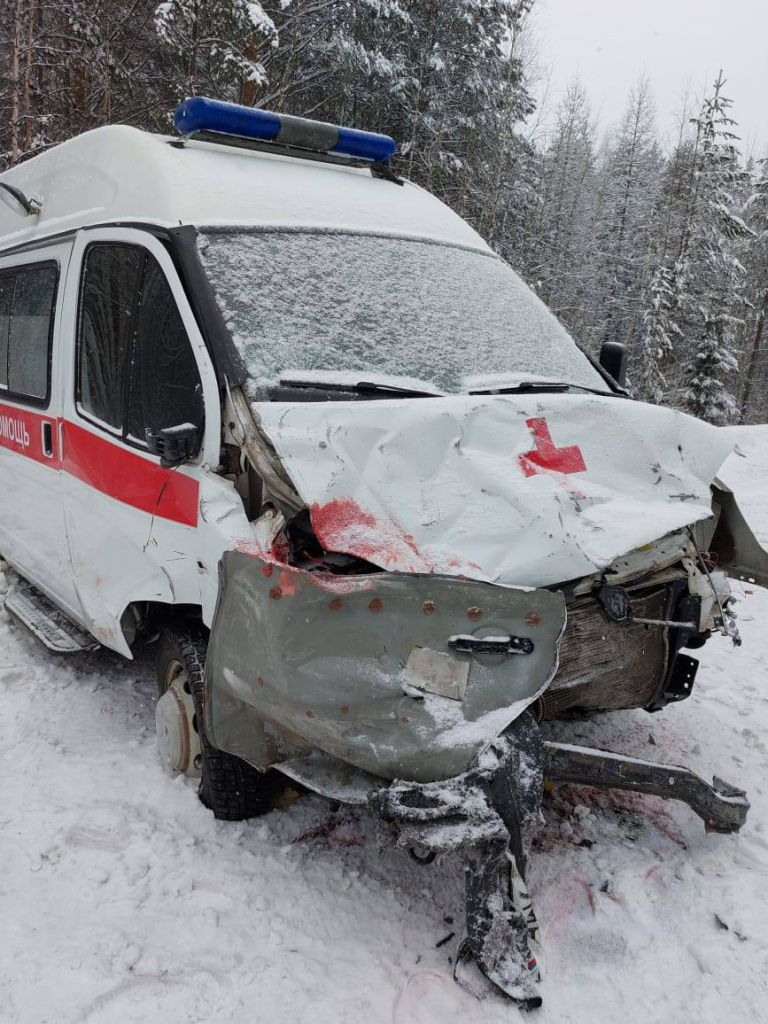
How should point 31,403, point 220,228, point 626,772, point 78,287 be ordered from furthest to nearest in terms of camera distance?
1. point 31,403
2. point 78,287
3. point 220,228
4. point 626,772

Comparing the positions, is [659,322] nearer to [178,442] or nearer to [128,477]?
[128,477]

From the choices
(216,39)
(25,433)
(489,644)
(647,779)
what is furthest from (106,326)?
(216,39)

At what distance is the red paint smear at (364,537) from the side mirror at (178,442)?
26.8 inches

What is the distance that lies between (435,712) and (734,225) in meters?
29.1

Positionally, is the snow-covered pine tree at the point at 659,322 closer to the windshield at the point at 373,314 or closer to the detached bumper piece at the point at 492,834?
the windshield at the point at 373,314

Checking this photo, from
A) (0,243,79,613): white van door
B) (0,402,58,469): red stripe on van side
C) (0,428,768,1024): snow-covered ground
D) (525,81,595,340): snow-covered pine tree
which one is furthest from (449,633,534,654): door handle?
(525,81,595,340): snow-covered pine tree

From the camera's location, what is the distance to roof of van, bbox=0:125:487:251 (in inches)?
131

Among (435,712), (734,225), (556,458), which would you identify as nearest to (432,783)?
(435,712)

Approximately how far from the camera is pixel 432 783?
2.22m

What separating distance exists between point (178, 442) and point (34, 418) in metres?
1.95

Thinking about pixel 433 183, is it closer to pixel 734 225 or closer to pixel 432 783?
pixel 734 225

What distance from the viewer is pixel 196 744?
3.28 metres

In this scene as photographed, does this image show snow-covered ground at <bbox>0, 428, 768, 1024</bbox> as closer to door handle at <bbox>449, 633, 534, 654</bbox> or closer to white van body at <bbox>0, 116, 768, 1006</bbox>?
white van body at <bbox>0, 116, 768, 1006</bbox>

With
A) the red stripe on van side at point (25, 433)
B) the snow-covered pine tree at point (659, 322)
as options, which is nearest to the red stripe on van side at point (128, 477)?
the red stripe on van side at point (25, 433)
